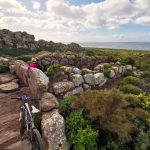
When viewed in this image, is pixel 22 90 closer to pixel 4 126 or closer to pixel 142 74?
pixel 4 126

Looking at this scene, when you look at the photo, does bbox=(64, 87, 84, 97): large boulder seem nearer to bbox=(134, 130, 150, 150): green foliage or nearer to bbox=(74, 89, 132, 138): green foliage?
bbox=(74, 89, 132, 138): green foliage

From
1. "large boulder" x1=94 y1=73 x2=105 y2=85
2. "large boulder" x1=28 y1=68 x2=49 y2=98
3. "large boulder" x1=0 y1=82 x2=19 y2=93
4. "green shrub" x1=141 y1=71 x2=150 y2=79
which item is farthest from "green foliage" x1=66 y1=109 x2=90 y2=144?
"green shrub" x1=141 y1=71 x2=150 y2=79

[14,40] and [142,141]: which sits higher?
[142,141]

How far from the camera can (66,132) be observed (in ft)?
25.1

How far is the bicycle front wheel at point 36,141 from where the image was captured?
20.2 ft

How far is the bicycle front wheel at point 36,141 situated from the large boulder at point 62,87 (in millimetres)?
3914

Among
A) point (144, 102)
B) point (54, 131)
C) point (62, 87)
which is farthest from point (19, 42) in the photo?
point (54, 131)

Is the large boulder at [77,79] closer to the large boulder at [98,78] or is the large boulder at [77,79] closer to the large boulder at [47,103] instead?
the large boulder at [98,78]

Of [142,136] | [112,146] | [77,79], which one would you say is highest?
[77,79]

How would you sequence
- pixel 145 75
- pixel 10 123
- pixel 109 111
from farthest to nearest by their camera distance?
pixel 145 75, pixel 10 123, pixel 109 111

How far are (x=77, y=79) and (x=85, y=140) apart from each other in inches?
184

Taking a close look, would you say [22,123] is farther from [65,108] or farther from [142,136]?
[142,136]

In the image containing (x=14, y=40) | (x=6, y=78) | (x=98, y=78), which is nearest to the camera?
(x=98, y=78)

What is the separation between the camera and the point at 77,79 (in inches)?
441
